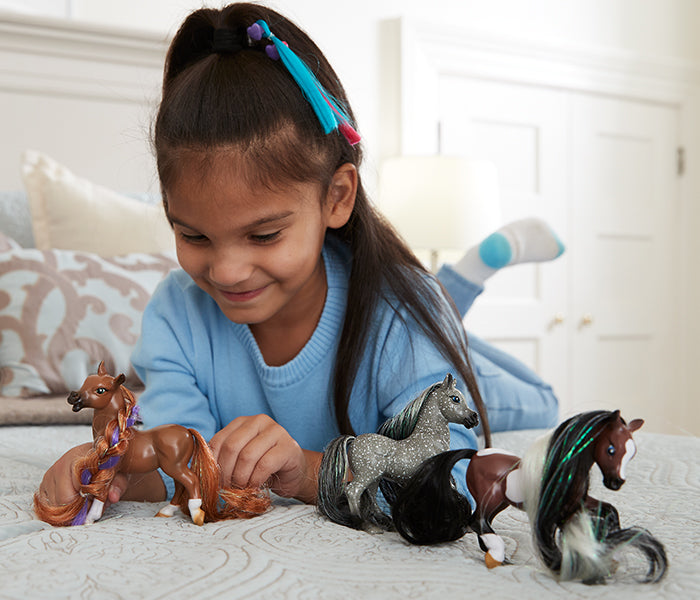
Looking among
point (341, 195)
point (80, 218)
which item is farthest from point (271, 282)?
point (80, 218)

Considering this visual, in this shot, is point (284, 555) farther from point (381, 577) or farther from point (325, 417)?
point (325, 417)

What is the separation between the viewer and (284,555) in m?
0.55

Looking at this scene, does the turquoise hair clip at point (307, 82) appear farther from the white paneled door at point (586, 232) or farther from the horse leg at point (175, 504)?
the white paneled door at point (586, 232)

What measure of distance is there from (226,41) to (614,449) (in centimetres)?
69

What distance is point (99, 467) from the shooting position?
67cm

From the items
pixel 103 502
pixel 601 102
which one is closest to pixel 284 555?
pixel 103 502

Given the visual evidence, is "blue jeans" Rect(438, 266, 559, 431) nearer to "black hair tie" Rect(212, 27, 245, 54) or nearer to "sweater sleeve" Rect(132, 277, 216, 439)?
"sweater sleeve" Rect(132, 277, 216, 439)

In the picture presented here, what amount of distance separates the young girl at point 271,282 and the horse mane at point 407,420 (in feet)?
0.47

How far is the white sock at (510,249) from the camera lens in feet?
4.71

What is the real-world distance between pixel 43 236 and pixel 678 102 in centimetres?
283

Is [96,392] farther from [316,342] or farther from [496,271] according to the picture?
[496,271]

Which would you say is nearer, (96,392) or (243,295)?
(96,392)

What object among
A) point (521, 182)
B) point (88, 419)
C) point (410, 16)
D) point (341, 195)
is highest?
point (410, 16)

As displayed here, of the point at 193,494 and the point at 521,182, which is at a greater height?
the point at 521,182
